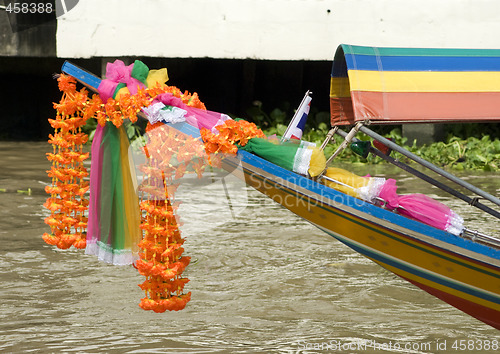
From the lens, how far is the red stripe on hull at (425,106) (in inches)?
147

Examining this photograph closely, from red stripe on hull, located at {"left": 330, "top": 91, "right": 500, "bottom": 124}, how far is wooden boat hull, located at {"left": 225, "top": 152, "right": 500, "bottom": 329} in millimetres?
488

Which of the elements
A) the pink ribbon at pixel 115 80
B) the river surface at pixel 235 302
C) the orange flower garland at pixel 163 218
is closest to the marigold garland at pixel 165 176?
the orange flower garland at pixel 163 218

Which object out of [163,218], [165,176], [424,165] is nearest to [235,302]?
[163,218]

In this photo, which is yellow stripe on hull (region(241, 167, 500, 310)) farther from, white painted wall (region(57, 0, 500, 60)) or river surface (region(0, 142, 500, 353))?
white painted wall (region(57, 0, 500, 60))

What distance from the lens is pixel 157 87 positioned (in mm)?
4164

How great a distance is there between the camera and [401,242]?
11.9 feet

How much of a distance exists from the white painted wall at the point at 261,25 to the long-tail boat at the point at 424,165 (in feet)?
17.9

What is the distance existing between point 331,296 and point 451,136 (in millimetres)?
6357

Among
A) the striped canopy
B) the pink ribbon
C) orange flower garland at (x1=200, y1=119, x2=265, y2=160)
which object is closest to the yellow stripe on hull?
orange flower garland at (x1=200, y1=119, x2=265, y2=160)

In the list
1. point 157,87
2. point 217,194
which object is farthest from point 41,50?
point 157,87

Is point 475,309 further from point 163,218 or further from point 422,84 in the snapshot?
point 163,218

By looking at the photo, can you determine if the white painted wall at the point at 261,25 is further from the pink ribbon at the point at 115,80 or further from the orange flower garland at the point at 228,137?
the orange flower garland at the point at 228,137

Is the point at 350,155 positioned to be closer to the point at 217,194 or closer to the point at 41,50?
the point at 217,194

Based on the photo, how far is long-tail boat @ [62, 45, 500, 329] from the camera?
11.5 ft
